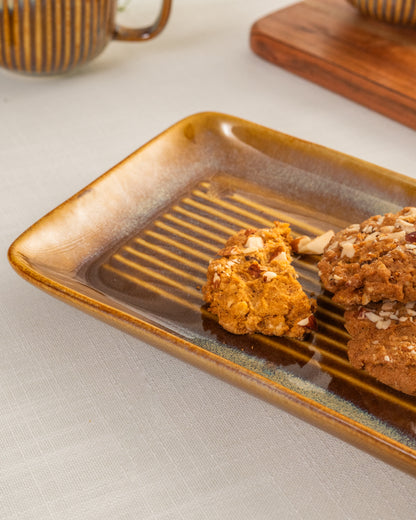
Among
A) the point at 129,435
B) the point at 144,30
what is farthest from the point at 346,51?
the point at 129,435

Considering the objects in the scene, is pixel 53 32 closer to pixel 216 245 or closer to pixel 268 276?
pixel 216 245

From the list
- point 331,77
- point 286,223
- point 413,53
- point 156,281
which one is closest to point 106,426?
point 156,281

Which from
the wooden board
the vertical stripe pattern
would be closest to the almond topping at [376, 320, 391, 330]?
the wooden board

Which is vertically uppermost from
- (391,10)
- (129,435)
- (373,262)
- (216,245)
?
(391,10)

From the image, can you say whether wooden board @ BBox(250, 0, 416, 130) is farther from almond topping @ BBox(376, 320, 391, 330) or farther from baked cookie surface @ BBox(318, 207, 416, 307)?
almond topping @ BBox(376, 320, 391, 330)

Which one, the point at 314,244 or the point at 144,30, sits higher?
the point at 144,30
